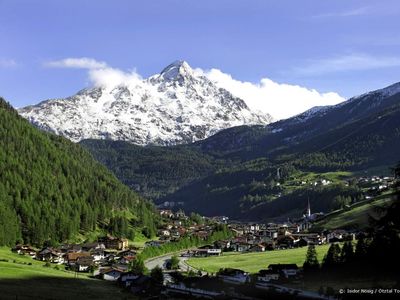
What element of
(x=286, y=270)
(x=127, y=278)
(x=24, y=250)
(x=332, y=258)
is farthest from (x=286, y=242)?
(x=332, y=258)

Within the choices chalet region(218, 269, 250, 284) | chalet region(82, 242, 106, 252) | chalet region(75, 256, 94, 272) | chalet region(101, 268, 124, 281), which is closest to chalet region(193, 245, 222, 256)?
chalet region(82, 242, 106, 252)

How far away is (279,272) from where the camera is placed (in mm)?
106875

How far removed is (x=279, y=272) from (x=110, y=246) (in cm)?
8894

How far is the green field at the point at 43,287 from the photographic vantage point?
80312mm

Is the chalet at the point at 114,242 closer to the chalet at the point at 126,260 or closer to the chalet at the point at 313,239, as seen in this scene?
the chalet at the point at 126,260

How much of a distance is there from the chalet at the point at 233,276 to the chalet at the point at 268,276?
8.21 feet

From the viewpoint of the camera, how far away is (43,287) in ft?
295

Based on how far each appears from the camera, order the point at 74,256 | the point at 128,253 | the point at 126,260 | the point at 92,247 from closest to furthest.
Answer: the point at 74,256, the point at 126,260, the point at 128,253, the point at 92,247

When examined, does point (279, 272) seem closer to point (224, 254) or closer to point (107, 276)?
point (107, 276)

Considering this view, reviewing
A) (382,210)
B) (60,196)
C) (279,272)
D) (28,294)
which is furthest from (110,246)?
(382,210)

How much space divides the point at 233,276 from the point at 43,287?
3839 centimetres

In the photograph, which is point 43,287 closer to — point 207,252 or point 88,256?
point 88,256

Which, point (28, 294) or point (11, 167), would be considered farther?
point (11, 167)

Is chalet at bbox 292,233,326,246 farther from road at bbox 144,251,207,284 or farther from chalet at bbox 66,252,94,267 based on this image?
chalet at bbox 66,252,94,267
